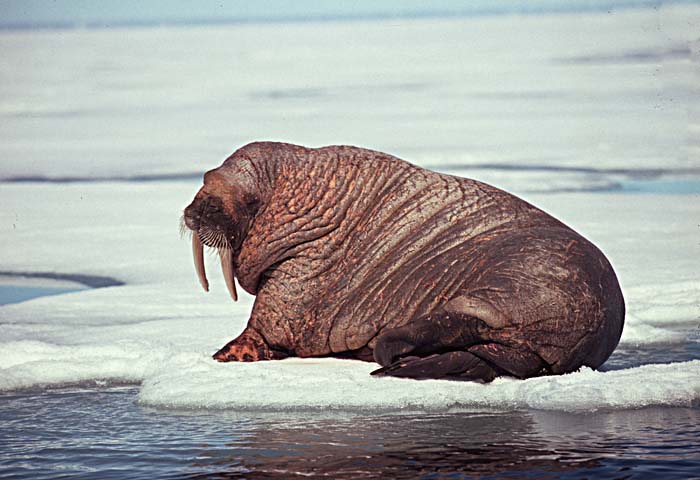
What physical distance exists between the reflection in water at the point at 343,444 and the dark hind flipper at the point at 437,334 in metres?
0.50

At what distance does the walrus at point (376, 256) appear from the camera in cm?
602

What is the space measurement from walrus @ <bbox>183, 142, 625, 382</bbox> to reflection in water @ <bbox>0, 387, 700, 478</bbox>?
0.72 m

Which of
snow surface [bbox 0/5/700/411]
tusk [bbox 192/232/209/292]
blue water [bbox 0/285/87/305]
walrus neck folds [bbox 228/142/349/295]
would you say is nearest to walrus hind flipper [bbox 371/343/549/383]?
snow surface [bbox 0/5/700/411]

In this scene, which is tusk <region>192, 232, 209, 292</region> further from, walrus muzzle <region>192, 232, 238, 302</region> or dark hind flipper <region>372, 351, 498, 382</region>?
dark hind flipper <region>372, 351, 498, 382</region>

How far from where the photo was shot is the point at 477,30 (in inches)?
1556

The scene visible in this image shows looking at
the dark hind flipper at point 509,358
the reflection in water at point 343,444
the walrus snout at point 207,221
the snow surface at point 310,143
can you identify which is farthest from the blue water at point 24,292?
the dark hind flipper at point 509,358

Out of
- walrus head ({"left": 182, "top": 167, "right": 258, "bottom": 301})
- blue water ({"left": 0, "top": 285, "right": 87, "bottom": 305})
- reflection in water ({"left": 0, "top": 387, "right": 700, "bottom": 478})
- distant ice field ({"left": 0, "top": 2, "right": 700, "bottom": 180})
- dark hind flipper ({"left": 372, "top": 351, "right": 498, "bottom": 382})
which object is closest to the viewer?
reflection in water ({"left": 0, "top": 387, "right": 700, "bottom": 478})

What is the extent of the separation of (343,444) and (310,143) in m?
12.2

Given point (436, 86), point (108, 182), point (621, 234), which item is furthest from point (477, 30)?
point (621, 234)

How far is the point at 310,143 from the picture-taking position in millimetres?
16984

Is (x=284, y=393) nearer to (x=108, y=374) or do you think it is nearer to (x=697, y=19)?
(x=108, y=374)

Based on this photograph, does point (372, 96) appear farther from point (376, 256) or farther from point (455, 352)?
point (455, 352)

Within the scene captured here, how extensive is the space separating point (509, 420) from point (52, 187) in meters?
10.8

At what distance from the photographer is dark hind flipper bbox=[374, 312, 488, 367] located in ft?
19.4
